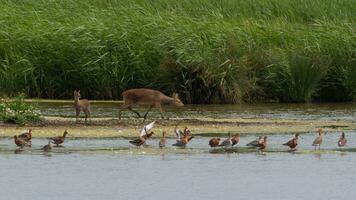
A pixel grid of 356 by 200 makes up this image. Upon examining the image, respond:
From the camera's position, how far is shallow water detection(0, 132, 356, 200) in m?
14.1

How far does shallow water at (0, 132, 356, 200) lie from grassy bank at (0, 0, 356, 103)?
24.2ft

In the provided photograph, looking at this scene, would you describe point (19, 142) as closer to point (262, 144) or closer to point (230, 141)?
point (230, 141)

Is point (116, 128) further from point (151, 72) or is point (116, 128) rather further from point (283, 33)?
point (283, 33)

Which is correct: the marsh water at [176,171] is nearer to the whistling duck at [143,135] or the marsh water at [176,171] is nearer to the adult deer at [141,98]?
the whistling duck at [143,135]

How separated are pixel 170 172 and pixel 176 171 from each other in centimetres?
12

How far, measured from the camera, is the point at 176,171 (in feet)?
51.2

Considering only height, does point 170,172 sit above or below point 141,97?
below

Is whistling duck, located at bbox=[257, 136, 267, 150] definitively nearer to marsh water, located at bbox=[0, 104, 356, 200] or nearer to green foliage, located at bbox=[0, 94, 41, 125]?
marsh water, located at bbox=[0, 104, 356, 200]

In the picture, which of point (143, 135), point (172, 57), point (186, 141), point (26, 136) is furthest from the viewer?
point (172, 57)

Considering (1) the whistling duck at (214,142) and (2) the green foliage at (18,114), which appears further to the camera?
(2) the green foliage at (18,114)

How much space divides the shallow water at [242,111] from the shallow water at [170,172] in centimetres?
418

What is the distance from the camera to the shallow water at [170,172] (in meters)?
14.1

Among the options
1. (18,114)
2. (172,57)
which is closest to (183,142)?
(18,114)

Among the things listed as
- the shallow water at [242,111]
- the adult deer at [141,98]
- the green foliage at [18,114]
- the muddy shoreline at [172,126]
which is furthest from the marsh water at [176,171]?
the shallow water at [242,111]
